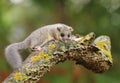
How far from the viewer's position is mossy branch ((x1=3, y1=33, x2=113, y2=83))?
1.80 meters

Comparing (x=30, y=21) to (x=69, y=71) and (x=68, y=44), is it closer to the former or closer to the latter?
(x=69, y=71)

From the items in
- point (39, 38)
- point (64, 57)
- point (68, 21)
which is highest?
point (68, 21)

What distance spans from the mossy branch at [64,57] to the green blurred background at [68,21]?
1543mm

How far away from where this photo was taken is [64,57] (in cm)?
191

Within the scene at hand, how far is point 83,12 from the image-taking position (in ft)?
13.2

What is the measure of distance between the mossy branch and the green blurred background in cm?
154

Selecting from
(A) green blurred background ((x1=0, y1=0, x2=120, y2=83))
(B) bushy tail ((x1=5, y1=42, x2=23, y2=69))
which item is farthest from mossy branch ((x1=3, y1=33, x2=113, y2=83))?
(A) green blurred background ((x1=0, y1=0, x2=120, y2=83))

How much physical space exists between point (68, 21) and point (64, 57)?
2010mm

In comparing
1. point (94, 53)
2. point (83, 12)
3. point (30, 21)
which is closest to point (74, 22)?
point (83, 12)

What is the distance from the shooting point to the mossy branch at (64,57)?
1802mm

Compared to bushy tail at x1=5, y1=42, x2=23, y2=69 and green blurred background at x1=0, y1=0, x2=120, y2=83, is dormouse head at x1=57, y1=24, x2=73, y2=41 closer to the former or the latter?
bushy tail at x1=5, y1=42, x2=23, y2=69

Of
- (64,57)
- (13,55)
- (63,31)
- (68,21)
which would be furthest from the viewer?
(68,21)

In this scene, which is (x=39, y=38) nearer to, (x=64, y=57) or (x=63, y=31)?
(x=63, y=31)

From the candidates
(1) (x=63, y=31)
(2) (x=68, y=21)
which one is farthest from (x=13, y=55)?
(2) (x=68, y=21)
